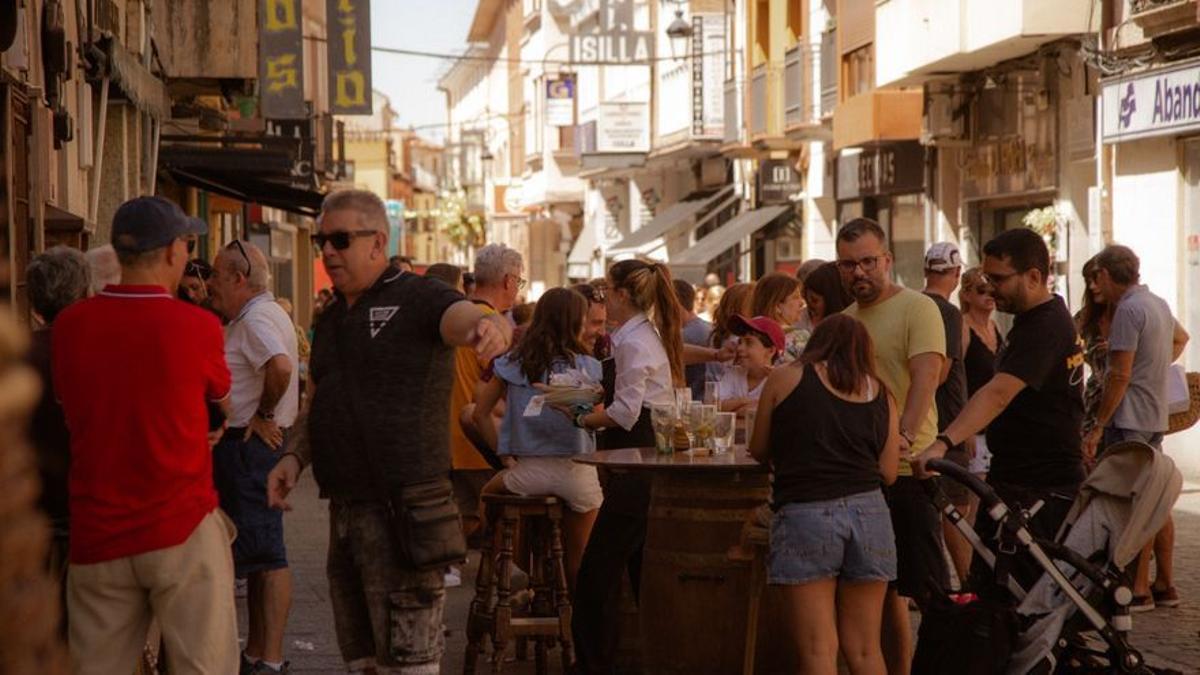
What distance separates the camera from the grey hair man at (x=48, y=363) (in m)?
5.79

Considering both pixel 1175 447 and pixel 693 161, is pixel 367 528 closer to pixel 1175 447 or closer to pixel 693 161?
pixel 1175 447

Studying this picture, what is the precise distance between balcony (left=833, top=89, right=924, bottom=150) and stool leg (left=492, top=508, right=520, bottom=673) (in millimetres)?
20546

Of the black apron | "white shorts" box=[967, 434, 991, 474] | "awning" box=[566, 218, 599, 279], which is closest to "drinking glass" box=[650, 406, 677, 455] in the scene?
the black apron

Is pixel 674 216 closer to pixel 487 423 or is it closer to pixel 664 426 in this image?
pixel 487 423

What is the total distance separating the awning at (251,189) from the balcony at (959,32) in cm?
803

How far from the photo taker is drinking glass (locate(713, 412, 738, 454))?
27.9 ft

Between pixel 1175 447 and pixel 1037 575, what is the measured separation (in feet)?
43.7

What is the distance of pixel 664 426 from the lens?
27.7 ft

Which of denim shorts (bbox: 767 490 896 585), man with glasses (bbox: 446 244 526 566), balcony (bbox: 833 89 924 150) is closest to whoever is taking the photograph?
denim shorts (bbox: 767 490 896 585)

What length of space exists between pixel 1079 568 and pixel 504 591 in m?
2.86

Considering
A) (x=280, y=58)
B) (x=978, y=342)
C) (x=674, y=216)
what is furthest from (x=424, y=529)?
(x=674, y=216)

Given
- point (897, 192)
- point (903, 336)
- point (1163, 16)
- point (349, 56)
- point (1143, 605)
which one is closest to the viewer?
point (903, 336)

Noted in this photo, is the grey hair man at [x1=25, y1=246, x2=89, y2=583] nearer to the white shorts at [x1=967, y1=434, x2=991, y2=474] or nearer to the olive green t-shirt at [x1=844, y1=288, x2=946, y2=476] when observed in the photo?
the olive green t-shirt at [x1=844, y1=288, x2=946, y2=476]

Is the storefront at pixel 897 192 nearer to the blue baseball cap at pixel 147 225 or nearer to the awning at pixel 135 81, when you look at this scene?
the awning at pixel 135 81
